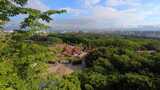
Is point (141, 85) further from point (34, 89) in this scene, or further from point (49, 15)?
point (49, 15)

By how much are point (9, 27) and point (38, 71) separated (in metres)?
1.56

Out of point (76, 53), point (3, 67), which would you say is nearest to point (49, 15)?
point (3, 67)

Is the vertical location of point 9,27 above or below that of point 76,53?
above

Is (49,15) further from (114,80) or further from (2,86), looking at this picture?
(114,80)

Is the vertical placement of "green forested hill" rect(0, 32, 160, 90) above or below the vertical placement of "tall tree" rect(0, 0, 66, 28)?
below

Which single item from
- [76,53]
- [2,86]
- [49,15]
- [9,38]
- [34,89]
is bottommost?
[76,53]

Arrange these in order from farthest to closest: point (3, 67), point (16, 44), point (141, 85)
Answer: point (141, 85), point (16, 44), point (3, 67)

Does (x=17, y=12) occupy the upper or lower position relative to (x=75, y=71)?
upper

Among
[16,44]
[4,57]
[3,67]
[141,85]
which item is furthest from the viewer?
[141,85]

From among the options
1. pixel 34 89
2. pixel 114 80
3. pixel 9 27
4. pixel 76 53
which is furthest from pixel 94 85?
→ pixel 76 53

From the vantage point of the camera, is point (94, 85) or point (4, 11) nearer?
point (4, 11)

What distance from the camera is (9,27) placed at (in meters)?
5.73

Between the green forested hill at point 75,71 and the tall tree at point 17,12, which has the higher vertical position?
the tall tree at point 17,12

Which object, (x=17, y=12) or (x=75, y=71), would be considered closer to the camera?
(x=17, y=12)
